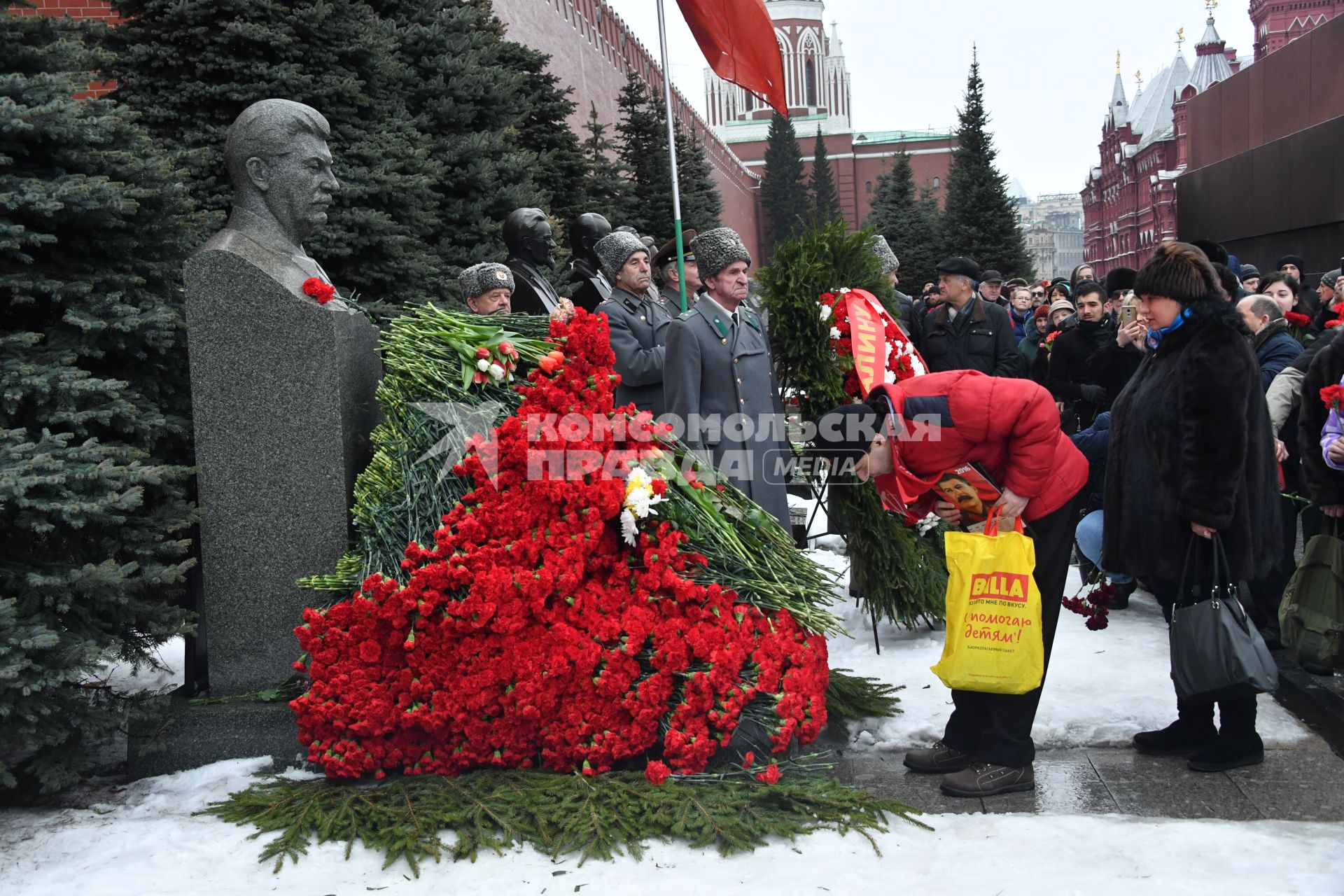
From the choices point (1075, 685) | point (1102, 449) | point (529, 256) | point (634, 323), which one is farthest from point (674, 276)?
point (1075, 685)

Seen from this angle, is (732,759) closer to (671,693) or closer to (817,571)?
(671,693)

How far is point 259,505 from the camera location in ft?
14.8

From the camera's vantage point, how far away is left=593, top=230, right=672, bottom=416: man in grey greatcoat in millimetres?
5473

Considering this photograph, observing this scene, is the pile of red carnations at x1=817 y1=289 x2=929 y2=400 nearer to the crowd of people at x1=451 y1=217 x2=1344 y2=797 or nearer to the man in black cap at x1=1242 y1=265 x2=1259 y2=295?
the crowd of people at x1=451 y1=217 x2=1344 y2=797

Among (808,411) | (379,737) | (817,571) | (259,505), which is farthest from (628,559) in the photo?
(808,411)

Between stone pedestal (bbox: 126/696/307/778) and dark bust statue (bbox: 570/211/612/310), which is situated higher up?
dark bust statue (bbox: 570/211/612/310)

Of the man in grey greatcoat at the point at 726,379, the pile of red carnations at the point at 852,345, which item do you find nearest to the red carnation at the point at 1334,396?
the pile of red carnations at the point at 852,345

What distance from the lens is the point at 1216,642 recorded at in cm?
387

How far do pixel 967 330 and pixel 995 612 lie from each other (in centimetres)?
393

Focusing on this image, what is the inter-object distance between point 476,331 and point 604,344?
591 millimetres

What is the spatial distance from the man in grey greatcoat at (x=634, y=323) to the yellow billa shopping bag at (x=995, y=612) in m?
2.00

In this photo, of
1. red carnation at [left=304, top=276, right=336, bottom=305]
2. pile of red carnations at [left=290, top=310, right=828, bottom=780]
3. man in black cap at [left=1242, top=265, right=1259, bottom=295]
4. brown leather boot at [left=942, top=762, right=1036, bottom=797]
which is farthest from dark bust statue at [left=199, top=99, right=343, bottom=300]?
man in black cap at [left=1242, top=265, right=1259, bottom=295]

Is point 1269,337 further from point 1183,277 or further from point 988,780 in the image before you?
point 988,780

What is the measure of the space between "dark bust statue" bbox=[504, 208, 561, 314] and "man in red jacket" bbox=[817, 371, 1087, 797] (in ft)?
10.0
